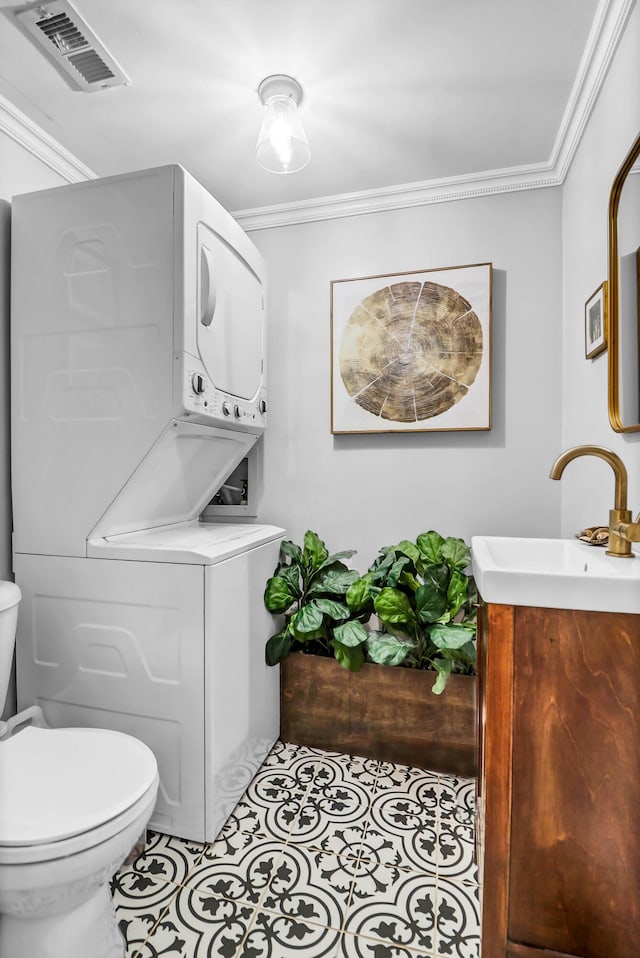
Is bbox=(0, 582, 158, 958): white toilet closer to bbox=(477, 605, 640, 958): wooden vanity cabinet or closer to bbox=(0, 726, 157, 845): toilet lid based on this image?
bbox=(0, 726, 157, 845): toilet lid

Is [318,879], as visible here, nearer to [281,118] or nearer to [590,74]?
[281,118]

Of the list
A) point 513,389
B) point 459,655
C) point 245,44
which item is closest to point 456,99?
point 245,44

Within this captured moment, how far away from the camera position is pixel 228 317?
1890 millimetres

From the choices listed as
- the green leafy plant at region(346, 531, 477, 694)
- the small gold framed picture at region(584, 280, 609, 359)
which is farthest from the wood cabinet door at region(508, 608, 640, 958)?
the small gold framed picture at region(584, 280, 609, 359)

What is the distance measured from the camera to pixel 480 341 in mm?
2250

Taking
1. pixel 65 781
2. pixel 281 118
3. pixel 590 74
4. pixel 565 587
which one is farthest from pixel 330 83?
pixel 65 781

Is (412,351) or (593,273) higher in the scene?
(593,273)

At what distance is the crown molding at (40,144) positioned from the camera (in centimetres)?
182

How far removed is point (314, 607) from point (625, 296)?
1.46 m

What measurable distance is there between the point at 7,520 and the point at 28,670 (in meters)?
0.53

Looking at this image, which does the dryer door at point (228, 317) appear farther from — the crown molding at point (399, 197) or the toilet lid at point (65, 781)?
the toilet lid at point (65, 781)

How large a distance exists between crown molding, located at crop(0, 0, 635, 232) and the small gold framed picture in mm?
684

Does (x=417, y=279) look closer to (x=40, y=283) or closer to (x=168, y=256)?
(x=168, y=256)

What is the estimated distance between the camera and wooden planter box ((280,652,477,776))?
1.91 metres
